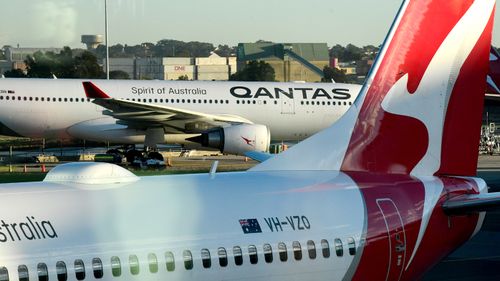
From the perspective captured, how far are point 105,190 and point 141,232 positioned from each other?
802 millimetres

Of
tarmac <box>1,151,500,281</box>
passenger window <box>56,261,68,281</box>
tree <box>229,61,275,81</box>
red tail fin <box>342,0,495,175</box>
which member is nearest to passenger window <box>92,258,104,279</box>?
passenger window <box>56,261,68,281</box>

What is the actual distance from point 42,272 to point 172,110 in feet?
108

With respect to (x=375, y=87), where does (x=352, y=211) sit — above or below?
below

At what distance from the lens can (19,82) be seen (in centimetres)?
4312

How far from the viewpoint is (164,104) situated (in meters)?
44.7

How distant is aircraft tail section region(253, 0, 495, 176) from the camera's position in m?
14.4

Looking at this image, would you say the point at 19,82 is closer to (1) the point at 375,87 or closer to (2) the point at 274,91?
(2) the point at 274,91

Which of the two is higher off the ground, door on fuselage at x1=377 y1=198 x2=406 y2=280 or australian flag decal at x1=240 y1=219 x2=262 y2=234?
australian flag decal at x1=240 y1=219 x2=262 y2=234

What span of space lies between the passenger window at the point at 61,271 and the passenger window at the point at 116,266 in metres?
0.53

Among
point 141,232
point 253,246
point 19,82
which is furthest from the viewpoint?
point 19,82

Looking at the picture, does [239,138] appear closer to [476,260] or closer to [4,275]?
[476,260]

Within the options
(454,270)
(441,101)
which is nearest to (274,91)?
(454,270)

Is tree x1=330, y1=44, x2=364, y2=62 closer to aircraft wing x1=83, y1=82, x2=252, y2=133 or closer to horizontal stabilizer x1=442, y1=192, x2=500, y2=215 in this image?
aircraft wing x1=83, y1=82, x2=252, y2=133

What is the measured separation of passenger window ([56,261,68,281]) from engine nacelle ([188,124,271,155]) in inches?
1214
